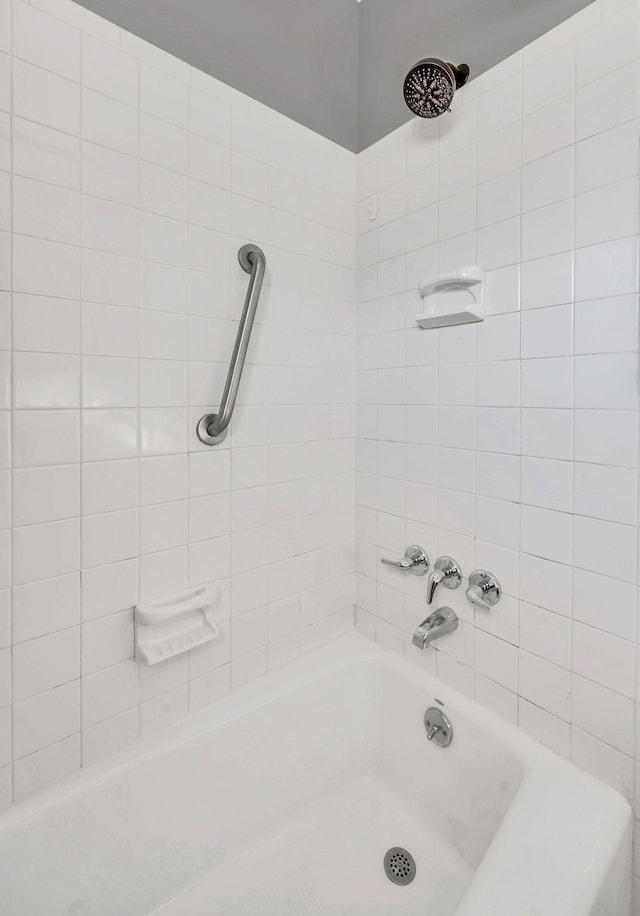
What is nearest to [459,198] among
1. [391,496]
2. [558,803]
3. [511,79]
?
[511,79]

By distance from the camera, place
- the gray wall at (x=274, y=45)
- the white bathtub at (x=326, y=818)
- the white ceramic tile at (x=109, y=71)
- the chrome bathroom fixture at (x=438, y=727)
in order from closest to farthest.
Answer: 1. the white bathtub at (x=326, y=818)
2. the white ceramic tile at (x=109, y=71)
3. the gray wall at (x=274, y=45)
4. the chrome bathroom fixture at (x=438, y=727)

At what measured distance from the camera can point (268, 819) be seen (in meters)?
1.22

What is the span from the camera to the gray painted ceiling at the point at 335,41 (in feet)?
3.53

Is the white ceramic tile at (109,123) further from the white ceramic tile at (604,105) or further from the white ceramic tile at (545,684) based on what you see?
the white ceramic tile at (545,684)

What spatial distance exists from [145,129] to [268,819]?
1798 mm

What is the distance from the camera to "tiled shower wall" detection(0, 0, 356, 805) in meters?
0.93

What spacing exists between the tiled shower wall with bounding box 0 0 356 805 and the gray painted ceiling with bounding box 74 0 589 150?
7cm

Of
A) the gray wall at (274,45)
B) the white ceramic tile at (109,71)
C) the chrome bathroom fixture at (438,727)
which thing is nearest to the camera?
the white ceramic tile at (109,71)

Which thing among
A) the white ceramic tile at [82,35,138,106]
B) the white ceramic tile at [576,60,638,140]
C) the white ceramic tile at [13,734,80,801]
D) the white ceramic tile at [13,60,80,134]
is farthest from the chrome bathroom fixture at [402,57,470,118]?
the white ceramic tile at [13,734,80,801]

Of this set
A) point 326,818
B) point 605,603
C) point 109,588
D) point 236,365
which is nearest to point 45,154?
point 236,365

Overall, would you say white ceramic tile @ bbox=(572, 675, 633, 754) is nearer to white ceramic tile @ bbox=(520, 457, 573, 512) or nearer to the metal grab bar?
white ceramic tile @ bbox=(520, 457, 573, 512)

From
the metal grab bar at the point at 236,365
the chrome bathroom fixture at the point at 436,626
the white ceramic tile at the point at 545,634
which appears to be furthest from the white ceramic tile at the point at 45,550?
the white ceramic tile at the point at 545,634

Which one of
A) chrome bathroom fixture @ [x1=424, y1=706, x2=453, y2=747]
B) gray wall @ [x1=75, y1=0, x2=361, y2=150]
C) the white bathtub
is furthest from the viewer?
chrome bathroom fixture @ [x1=424, y1=706, x2=453, y2=747]

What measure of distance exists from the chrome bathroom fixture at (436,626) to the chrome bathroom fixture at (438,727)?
0.21 m
